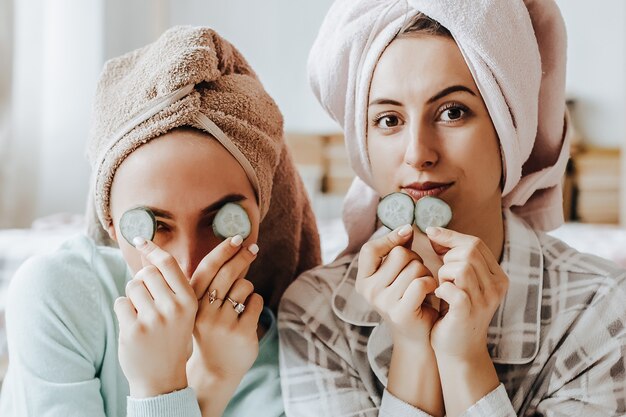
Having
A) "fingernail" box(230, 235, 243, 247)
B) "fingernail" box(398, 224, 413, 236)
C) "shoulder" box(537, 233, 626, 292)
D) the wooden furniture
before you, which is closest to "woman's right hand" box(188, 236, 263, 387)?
"fingernail" box(230, 235, 243, 247)

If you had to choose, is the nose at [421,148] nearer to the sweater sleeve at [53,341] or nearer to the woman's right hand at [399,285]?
the woman's right hand at [399,285]

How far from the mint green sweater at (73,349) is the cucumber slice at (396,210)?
32 cm

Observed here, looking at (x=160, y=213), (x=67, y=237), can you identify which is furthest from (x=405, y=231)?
(x=67, y=237)

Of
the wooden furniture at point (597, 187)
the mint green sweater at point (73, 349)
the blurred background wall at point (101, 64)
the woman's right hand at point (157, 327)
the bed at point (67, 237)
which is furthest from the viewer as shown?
the wooden furniture at point (597, 187)

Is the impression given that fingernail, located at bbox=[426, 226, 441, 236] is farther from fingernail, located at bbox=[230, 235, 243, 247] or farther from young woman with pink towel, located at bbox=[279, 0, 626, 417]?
fingernail, located at bbox=[230, 235, 243, 247]

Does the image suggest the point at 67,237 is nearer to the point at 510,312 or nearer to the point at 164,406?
the point at 164,406

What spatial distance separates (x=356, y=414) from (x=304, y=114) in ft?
9.56

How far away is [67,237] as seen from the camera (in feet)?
6.56

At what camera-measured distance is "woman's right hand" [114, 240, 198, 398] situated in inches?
36.3

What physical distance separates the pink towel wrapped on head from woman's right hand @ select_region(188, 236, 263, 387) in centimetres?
33

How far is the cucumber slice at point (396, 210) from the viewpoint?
40.5 inches

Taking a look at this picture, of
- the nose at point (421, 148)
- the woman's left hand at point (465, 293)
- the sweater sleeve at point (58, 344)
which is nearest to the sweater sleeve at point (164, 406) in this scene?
the sweater sleeve at point (58, 344)

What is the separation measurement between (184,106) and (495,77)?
473mm

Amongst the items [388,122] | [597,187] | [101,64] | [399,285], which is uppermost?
[101,64]
